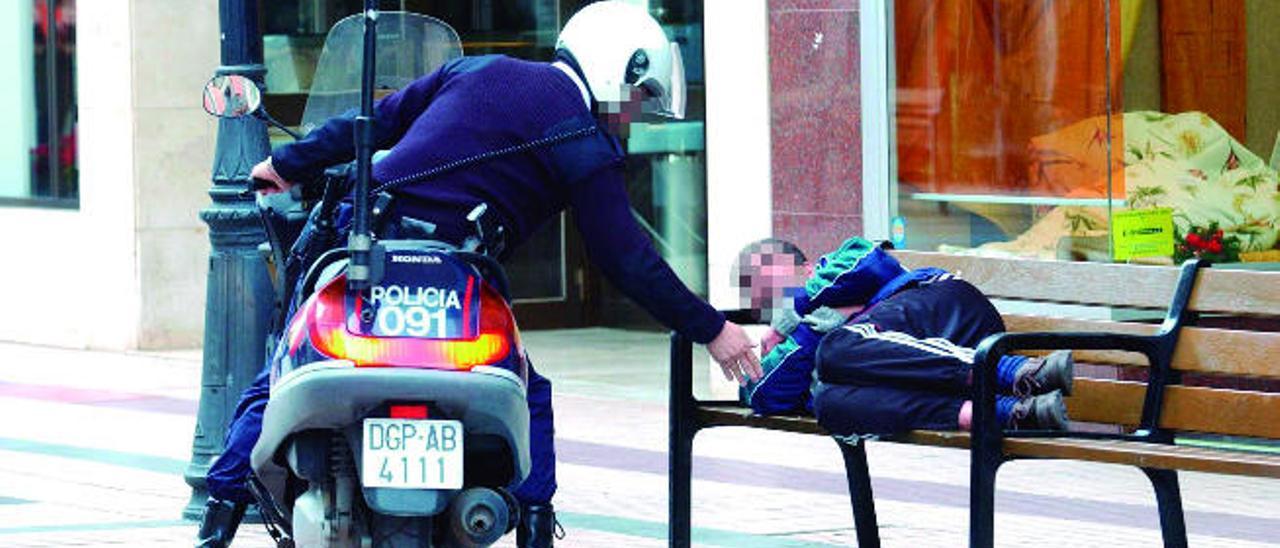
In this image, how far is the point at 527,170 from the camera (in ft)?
21.7

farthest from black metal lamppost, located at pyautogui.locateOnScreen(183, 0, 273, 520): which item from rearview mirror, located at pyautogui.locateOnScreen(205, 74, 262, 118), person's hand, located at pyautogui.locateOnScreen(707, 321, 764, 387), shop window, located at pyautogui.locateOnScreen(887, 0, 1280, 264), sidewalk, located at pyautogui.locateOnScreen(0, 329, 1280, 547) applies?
shop window, located at pyautogui.locateOnScreen(887, 0, 1280, 264)

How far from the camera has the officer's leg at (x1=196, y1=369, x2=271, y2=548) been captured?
6898mm

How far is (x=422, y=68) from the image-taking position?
26.3 ft

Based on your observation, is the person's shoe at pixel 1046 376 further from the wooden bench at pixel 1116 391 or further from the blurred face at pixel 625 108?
the blurred face at pixel 625 108

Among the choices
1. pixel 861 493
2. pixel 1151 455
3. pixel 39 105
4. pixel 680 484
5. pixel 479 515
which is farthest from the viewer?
pixel 39 105

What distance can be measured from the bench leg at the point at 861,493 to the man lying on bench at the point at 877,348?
0.31 meters

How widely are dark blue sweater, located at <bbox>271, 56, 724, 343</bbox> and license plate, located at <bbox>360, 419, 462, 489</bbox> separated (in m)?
0.63

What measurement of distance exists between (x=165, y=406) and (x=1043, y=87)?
15.5 feet

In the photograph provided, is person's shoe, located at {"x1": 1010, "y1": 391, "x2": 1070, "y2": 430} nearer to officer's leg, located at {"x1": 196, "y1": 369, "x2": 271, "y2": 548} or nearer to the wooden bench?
the wooden bench

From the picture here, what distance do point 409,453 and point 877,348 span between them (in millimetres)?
1420

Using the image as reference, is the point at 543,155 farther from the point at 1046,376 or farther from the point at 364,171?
the point at 1046,376

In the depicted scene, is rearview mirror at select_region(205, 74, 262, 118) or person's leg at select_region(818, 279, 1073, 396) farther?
rearview mirror at select_region(205, 74, 262, 118)

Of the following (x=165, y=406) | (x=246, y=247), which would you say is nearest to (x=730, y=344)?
(x=246, y=247)

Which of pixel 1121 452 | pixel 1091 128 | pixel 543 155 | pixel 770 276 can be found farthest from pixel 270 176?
pixel 1091 128
